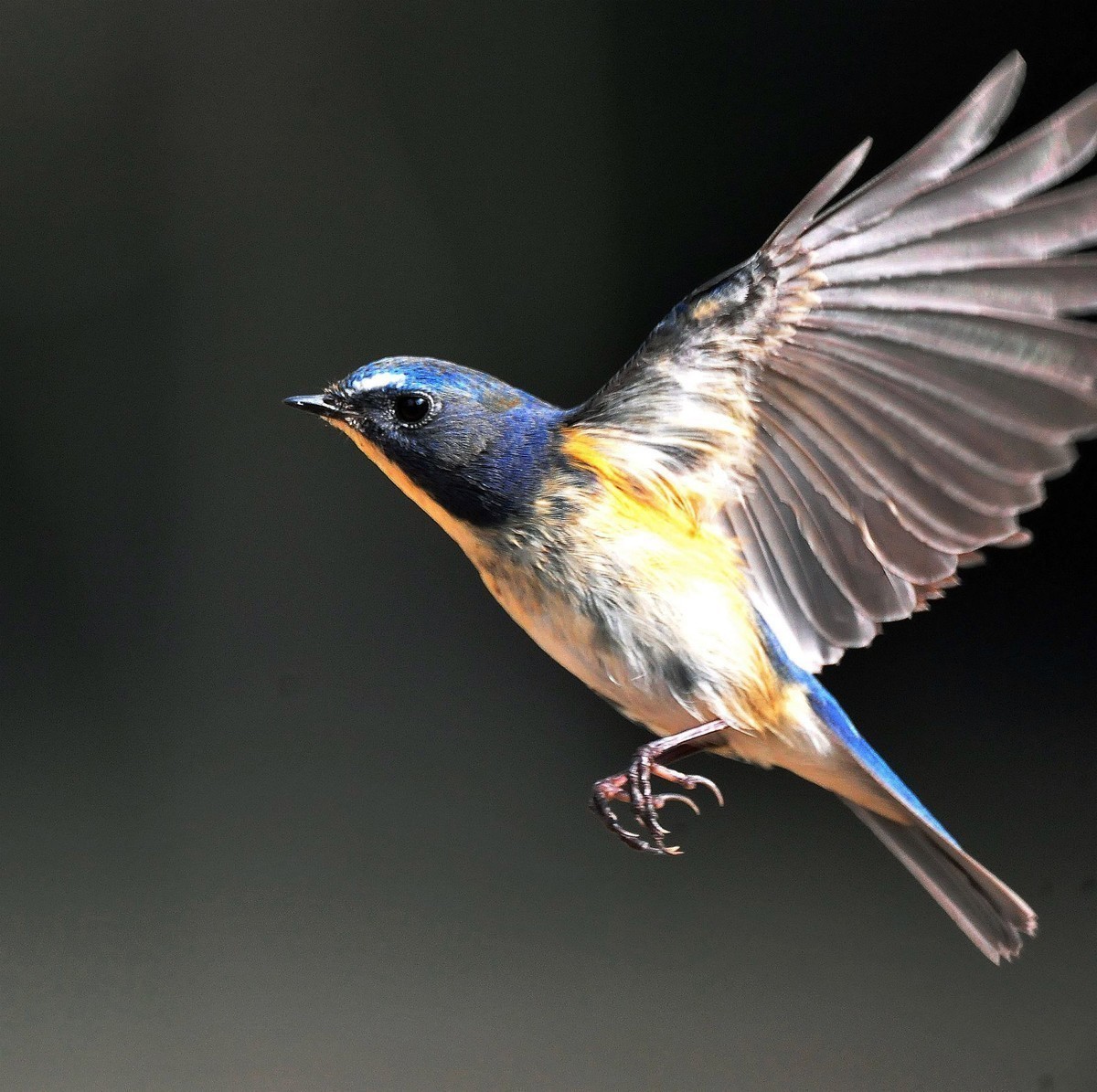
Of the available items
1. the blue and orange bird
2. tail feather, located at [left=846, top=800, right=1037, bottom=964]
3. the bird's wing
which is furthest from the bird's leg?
tail feather, located at [left=846, top=800, right=1037, bottom=964]

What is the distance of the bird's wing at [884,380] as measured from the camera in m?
0.96

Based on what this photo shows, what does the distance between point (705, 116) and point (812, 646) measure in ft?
6.25

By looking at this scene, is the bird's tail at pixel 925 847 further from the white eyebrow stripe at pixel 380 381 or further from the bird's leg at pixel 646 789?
the white eyebrow stripe at pixel 380 381

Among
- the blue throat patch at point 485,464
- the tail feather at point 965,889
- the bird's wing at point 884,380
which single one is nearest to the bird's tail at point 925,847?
the tail feather at point 965,889

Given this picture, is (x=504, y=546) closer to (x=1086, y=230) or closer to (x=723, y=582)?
(x=723, y=582)

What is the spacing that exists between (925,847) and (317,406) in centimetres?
72

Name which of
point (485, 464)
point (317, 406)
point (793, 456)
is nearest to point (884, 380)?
point (793, 456)

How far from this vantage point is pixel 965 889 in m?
1.37

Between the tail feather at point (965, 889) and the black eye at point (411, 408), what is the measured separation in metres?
0.57

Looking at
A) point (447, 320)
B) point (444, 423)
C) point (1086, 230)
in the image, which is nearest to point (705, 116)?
point (447, 320)

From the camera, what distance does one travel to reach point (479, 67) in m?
2.95

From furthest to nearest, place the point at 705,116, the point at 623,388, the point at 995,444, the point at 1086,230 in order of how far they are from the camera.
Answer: the point at 705,116 < the point at 623,388 < the point at 995,444 < the point at 1086,230

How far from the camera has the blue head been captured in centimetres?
123

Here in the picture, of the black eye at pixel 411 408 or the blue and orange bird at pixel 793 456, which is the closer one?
the blue and orange bird at pixel 793 456
